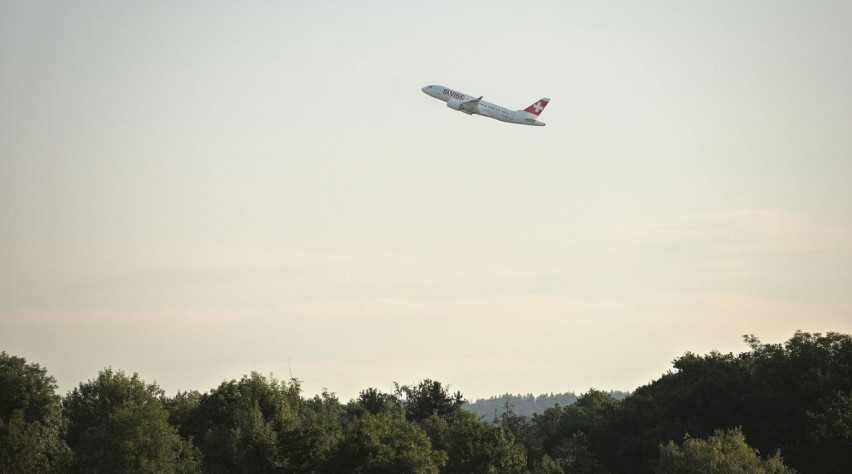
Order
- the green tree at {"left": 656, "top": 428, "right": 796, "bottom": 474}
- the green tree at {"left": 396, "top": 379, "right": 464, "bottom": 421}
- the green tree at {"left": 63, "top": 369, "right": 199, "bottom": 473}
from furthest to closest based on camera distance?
the green tree at {"left": 396, "top": 379, "right": 464, "bottom": 421}, the green tree at {"left": 63, "top": 369, "right": 199, "bottom": 473}, the green tree at {"left": 656, "top": 428, "right": 796, "bottom": 474}

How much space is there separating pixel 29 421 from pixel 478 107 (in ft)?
297


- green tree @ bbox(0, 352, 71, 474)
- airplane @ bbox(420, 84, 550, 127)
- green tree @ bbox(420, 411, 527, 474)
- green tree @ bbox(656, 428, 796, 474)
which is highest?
airplane @ bbox(420, 84, 550, 127)

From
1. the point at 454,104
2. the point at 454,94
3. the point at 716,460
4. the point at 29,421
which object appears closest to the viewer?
the point at 716,460

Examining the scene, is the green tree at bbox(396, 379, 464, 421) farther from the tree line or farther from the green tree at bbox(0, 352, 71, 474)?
the green tree at bbox(0, 352, 71, 474)

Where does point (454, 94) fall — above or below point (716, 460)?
above

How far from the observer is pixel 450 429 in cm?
12762

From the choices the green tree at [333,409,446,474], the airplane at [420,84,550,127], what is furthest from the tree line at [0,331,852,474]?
the airplane at [420,84,550,127]

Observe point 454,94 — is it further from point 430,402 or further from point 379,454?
point 379,454

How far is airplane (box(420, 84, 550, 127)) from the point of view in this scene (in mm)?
173625

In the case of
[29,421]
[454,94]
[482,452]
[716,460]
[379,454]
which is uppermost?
[454,94]

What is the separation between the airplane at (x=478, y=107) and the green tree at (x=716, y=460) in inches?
3358

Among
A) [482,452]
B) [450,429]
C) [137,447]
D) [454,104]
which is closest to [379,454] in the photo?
[482,452]

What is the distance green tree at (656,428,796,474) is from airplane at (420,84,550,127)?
85.3 m

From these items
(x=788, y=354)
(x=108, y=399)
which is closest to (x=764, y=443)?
(x=788, y=354)
